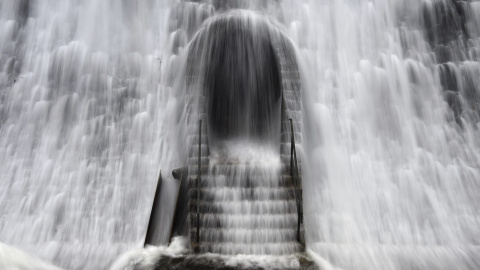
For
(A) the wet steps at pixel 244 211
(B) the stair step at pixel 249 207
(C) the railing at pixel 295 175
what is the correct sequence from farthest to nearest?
(B) the stair step at pixel 249 207 < (A) the wet steps at pixel 244 211 < (C) the railing at pixel 295 175

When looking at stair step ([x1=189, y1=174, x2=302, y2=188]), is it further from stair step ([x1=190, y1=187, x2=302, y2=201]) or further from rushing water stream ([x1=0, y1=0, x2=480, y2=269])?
rushing water stream ([x1=0, y1=0, x2=480, y2=269])

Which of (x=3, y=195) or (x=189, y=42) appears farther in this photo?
(x=189, y=42)

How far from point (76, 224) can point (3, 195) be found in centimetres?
181

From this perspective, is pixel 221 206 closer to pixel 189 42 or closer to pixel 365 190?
pixel 365 190

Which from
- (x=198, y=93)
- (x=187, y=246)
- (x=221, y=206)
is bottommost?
(x=187, y=246)

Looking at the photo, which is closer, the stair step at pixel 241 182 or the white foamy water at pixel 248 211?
the white foamy water at pixel 248 211

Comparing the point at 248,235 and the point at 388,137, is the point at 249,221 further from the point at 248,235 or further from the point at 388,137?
the point at 388,137

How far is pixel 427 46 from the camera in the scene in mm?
9422

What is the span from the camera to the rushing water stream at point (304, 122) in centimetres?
793

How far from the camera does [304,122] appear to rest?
28.5ft

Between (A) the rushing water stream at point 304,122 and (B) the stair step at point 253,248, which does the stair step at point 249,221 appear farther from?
(A) the rushing water stream at point 304,122

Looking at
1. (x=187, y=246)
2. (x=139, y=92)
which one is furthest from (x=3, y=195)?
(x=187, y=246)

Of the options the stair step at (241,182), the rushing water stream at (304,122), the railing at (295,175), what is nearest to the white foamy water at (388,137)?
the rushing water stream at (304,122)

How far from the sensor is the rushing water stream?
26.0 ft
